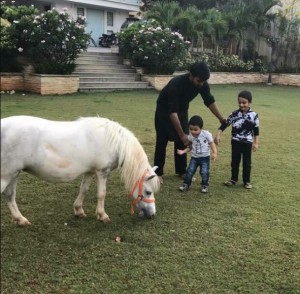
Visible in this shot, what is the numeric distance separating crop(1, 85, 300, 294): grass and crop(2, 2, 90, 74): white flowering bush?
8.29 metres

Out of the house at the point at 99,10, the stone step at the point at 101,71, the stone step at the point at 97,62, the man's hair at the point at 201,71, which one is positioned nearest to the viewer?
the man's hair at the point at 201,71

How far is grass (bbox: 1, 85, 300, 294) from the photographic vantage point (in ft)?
9.01

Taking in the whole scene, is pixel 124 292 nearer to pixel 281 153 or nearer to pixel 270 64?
pixel 281 153

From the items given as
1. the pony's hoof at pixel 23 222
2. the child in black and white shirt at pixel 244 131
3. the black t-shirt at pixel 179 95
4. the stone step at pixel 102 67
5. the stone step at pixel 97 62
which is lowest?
the pony's hoof at pixel 23 222

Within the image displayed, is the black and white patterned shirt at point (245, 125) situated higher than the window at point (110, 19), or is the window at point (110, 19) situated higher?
the window at point (110, 19)

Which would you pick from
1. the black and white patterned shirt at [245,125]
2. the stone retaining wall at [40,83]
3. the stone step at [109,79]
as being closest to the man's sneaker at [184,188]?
the black and white patterned shirt at [245,125]

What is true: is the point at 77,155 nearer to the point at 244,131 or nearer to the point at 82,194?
the point at 82,194

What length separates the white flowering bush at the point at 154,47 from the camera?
49.2 feet

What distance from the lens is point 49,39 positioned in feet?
40.3

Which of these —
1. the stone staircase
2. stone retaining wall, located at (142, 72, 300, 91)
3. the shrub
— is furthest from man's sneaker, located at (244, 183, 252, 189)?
the shrub

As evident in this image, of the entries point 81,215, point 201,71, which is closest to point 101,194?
point 81,215

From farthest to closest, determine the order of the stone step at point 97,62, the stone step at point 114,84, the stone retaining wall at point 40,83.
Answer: the stone step at point 97,62
the stone step at point 114,84
the stone retaining wall at point 40,83

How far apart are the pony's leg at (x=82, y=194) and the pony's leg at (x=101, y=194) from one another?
0.38ft

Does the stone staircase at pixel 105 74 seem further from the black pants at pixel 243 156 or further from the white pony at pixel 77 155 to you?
Answer: the white pony at pixel 77 155
